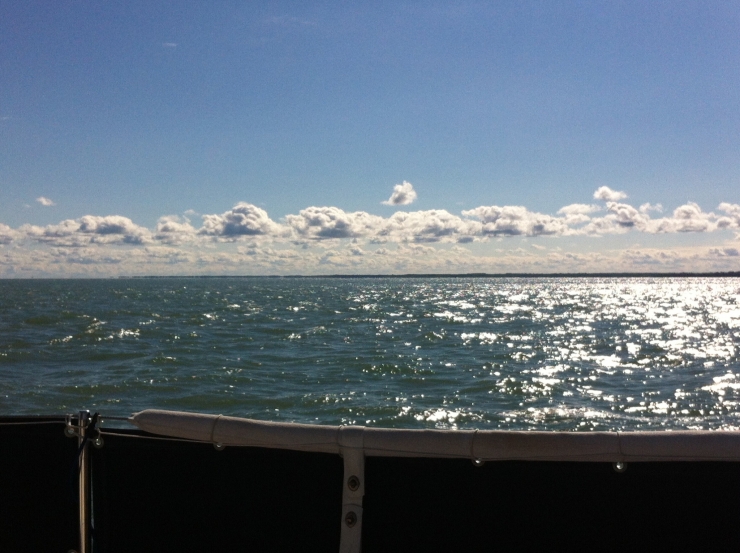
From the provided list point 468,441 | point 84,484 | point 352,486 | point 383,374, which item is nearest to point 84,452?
point 84,484

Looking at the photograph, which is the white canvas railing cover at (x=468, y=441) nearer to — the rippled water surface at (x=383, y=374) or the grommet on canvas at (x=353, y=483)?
the grommet on canvas at (x=353, y=483)

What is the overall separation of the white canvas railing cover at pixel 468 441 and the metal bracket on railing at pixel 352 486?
21 millimetres

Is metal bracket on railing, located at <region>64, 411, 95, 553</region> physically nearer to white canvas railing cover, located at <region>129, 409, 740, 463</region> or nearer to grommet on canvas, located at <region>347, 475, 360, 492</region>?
white canvas railing cover, located at <region>129, 409, 740, 463</region>

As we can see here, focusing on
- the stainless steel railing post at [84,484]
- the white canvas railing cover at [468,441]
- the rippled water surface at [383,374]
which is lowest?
the rippled water surface at [383,374]

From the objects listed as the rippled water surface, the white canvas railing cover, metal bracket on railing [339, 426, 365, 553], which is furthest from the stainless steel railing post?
the rippled water surface

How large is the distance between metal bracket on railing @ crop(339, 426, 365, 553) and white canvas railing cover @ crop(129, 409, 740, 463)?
2 cm

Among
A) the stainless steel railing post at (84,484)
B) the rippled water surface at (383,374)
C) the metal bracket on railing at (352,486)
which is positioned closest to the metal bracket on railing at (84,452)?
the stainless steel railing post at (84,484)

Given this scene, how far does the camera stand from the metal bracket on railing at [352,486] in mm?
2885

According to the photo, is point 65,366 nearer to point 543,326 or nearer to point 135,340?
point 135,340

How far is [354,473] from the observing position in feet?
9.59

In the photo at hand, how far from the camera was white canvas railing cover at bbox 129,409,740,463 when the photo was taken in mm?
A: 2664

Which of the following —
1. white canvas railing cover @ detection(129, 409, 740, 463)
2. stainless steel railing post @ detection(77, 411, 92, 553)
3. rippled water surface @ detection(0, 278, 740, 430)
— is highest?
white canvas railing cover @ detection(129, 409, 740, 463)

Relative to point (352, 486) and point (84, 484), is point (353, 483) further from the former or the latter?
point (84, 484)

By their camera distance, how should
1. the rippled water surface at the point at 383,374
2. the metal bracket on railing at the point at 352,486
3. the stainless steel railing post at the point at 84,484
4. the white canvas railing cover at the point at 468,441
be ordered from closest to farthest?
the white canvas railing cover at the point at 468,441
the metal bracket on railing at the point at 352,486
the stainless steel railing post at the point at 84,484
the rippled water surface at the point at 383,374
